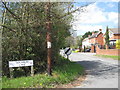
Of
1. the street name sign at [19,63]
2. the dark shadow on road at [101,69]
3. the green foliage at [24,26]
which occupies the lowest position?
the dark shadow on road at [101,69]

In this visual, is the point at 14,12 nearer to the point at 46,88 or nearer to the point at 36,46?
the point at 36,46

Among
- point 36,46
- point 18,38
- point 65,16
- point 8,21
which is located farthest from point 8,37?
point 65,16

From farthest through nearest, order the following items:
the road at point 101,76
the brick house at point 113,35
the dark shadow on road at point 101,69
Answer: the brick house at point 113,35 → the dark shadow on road at point 101,69 → the road at point 101,76

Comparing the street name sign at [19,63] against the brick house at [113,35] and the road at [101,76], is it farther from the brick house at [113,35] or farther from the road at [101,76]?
the brick house at [113,35]

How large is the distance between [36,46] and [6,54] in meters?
1.76

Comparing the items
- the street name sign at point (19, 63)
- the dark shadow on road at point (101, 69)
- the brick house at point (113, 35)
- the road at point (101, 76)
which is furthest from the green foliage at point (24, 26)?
the brick house at point (113, 35)

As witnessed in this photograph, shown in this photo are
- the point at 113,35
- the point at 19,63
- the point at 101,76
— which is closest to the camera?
the point at 19,63

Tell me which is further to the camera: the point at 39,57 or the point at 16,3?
the point at 39,57

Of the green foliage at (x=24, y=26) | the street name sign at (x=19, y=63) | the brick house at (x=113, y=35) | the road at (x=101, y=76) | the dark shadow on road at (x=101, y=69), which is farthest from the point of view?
the brick house at (x=113, y=35)

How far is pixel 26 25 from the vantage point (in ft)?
27.4

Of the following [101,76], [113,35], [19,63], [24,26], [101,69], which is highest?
[113,35]

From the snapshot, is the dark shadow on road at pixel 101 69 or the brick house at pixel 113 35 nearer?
the dark shadow on road at pixel 101 69

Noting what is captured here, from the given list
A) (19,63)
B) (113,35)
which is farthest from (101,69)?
(113,35)

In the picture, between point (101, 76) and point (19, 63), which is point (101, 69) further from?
point (19, 63)
